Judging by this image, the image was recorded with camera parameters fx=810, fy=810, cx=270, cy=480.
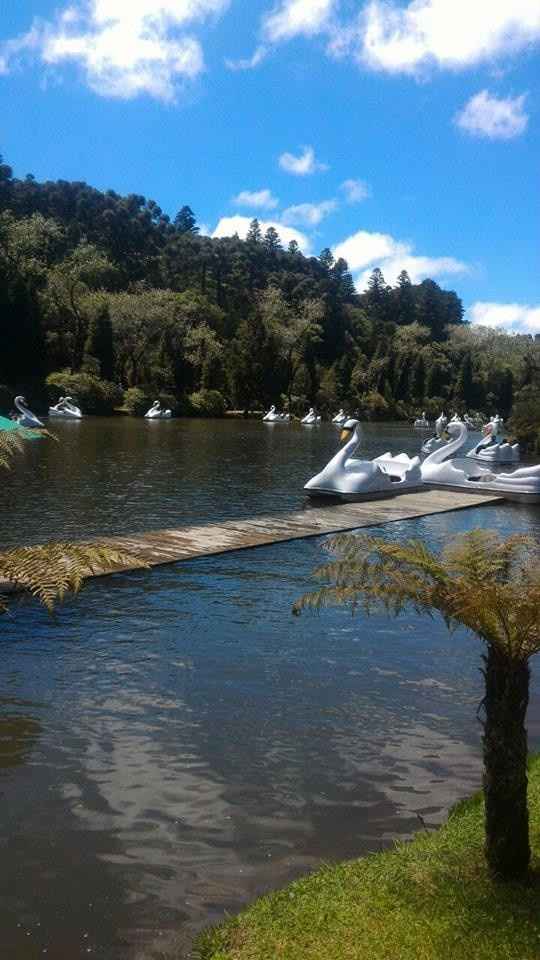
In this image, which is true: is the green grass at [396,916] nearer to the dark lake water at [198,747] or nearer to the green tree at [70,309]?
the dark lake water at [198,747]

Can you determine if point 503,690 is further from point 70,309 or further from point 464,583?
point 70,309

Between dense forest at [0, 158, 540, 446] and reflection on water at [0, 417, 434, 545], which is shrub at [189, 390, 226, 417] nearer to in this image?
dense forest at [0, 158, 540, 446]

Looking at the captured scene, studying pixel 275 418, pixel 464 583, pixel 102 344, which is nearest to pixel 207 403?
pixel 275 418

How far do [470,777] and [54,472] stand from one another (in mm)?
20808

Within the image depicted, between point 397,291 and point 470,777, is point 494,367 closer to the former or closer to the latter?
point 397,291

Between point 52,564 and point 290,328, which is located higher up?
point 290,328

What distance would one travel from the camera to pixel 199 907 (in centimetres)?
474

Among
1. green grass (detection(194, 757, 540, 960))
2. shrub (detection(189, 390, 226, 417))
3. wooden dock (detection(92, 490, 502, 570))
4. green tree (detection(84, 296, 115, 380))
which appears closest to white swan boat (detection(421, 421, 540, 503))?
wooden dock (detection(92, 490, 502, 570))

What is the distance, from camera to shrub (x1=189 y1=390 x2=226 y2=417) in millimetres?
73312

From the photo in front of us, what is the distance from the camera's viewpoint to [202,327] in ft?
261

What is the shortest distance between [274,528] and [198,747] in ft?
32.6

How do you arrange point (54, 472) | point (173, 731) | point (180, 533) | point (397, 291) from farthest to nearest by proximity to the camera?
point (397, 291) → point (54, 472) → point (180, 533) → point (173, 731)

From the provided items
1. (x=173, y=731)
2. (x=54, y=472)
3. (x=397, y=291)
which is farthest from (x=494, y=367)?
(x=173, y=731)

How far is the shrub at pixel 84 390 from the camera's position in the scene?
205 ft
